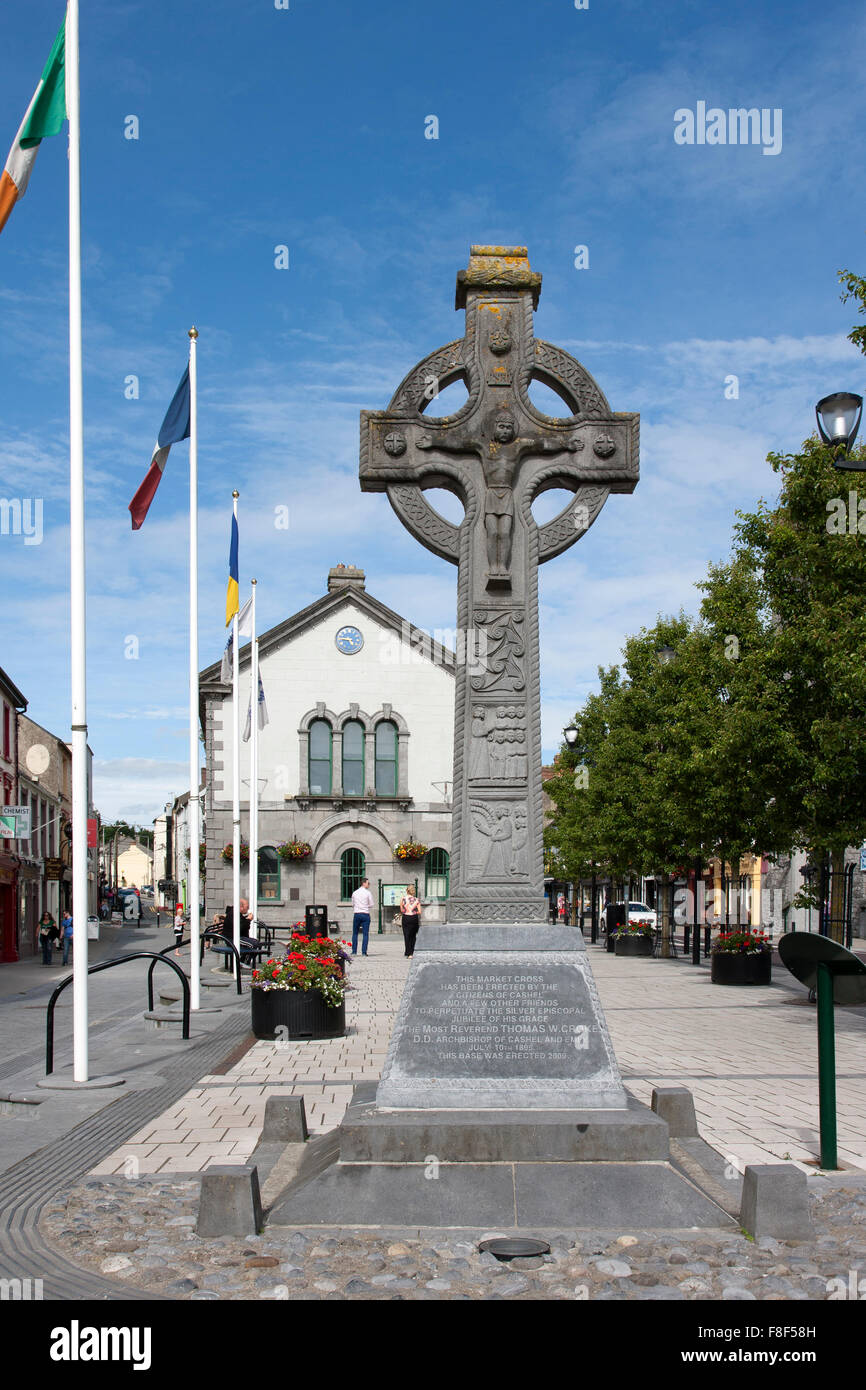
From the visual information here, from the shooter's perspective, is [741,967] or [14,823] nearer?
[741,967]

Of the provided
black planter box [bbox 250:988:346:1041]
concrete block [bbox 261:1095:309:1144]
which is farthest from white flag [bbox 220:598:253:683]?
concrete block [bbox 261:1095:309:1144]

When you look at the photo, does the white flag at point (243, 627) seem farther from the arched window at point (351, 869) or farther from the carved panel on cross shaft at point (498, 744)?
the arched window at point (351, 869)

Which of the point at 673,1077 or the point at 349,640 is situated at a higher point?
the point at 349,640

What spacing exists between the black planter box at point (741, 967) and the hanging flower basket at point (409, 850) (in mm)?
21188

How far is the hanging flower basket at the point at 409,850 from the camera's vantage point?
43031 mm

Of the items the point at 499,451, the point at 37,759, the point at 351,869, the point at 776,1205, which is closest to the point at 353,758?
the point at 351,869

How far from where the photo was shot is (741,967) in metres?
22.5

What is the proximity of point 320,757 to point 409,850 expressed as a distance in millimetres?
4929

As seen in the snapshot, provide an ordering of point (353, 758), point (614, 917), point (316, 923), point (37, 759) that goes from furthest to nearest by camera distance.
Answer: point (37, 759) → point (353, 758) → point (614, 917) → point (316, 923)

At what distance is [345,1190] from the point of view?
19.3 ft

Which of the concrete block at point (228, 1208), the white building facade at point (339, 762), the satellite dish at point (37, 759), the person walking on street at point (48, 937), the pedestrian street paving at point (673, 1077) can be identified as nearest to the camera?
the concrete block at point (228, 1208)

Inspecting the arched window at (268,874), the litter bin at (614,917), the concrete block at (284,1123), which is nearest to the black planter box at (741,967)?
the litter bin at (614,917)

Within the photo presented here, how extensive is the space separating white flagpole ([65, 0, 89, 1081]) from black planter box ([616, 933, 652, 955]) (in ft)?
78.0

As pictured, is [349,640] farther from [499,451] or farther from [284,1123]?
[284,1123]
